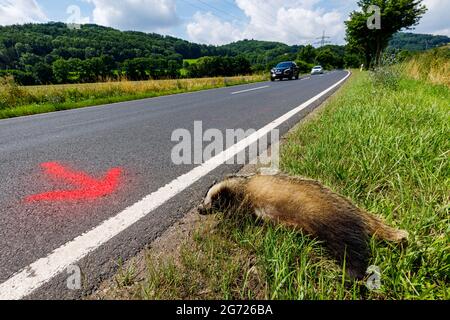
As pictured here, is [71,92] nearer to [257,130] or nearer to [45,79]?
[257,130]

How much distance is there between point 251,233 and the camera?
1521 mm

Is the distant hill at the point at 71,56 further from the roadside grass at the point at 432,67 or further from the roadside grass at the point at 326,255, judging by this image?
the roadside grass at the point at 326,255

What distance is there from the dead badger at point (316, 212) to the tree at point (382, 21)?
29.7 metres

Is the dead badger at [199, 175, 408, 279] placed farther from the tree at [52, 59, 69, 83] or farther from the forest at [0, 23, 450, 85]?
the tree at [52, 59, 69, 83]

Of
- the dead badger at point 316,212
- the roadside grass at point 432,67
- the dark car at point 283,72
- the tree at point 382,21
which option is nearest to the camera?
the dead badger at point 316,212

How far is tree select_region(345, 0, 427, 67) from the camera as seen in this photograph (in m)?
27.7

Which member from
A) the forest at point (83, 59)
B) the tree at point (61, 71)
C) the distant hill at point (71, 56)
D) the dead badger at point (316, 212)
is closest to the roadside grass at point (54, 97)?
the forest at point (83, 59)

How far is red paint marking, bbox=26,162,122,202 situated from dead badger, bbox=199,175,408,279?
1196 mm

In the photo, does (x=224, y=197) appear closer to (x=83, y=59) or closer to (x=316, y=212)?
(x=316, y=212)

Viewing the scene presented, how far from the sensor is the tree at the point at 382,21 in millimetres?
27703

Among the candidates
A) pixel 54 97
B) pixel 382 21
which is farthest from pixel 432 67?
pixel 382 21

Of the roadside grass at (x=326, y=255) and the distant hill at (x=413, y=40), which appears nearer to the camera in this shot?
the roadside grass at (x=326, y=255)

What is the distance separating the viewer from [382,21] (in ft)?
94.3
